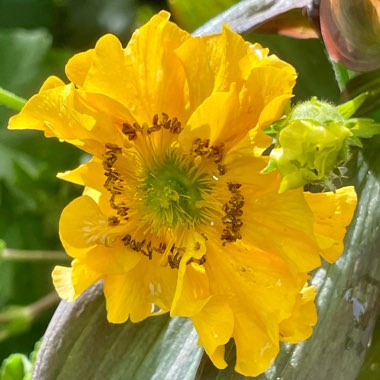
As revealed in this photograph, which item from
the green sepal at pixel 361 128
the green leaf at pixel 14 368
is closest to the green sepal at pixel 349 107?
the green sepal at pixel 361 128

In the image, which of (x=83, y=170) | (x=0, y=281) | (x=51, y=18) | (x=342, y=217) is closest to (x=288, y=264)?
(x=342, y=217)

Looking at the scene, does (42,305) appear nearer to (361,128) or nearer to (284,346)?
(284,346)

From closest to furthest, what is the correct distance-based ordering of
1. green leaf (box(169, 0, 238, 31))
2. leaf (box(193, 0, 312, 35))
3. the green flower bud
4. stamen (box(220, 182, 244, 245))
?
the green flower bud < stamen (box(220, 182, 244, 245)) < leaf (box(193, 0, 312, 35)) < green leaf (box(169, 0, 238, 31))

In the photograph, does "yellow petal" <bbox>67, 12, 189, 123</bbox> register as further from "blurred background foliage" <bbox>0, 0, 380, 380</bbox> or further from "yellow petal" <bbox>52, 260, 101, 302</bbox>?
"blurred background foliage" <bbox>0, 0, 380, 380</bbox>

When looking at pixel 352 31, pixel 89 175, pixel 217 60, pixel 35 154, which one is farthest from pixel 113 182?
pixel 35 154

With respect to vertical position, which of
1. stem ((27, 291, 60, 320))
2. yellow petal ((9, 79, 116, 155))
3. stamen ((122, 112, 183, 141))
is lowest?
stem ((27, 291, 60, 320))

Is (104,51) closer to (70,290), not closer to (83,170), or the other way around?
(83,170)

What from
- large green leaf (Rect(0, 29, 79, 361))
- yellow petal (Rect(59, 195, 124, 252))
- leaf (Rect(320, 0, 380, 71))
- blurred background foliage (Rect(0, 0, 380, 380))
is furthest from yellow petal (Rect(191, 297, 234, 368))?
large green leaf (Rect(0, 29, 79, 361))
